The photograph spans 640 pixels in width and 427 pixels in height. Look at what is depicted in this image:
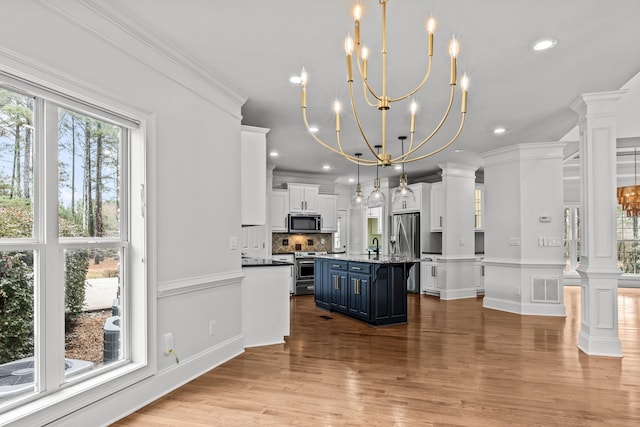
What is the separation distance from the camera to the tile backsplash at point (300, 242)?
8922mm

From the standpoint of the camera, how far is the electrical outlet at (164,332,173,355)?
308 centimetres

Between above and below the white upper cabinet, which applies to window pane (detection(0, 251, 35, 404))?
below

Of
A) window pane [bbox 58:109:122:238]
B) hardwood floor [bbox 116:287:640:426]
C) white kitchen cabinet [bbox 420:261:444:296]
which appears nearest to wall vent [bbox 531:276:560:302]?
hardwood floor [bbox 116:287:640:426]

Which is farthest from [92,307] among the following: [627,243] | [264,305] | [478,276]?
[627,243]

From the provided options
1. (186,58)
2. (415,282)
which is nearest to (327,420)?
(186,58)

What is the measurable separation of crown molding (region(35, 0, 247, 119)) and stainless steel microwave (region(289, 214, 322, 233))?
4958 millimetres

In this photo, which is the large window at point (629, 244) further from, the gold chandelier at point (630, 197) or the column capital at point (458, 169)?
the column capital at point (458, 169)

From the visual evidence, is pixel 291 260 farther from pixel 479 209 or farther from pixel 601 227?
pixel 601 227

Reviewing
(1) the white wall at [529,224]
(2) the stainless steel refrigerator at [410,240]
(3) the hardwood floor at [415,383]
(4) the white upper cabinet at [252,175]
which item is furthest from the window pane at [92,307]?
(2) the stainless steel refrigerator at [410,240]

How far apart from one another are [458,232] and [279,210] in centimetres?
375

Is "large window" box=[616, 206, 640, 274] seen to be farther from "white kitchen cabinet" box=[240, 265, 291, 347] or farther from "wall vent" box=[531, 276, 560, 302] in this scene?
"white kitchen cabinet" box=[240, 265, 291, 347]

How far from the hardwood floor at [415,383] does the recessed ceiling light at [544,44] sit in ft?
8.86

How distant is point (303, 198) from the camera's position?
8.84 m

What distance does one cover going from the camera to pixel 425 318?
19.6 feet
